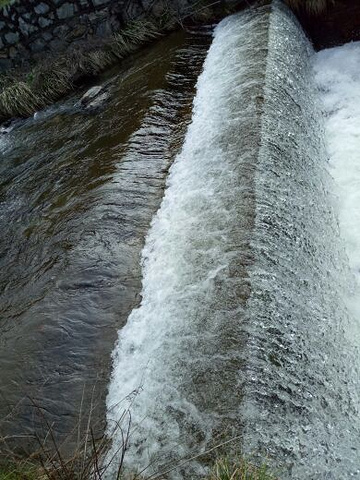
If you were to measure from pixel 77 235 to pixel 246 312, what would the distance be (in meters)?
1.71

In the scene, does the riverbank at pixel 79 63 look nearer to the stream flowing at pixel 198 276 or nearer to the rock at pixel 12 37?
the rock at pixel 12 37

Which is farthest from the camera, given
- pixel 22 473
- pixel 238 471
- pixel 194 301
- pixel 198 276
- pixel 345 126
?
pixel 345 126

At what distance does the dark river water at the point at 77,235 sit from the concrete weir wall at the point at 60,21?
1.42 m

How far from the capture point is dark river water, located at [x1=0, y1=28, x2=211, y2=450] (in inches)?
110

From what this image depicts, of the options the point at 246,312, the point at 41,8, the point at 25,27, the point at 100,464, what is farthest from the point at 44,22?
the point at 100,464

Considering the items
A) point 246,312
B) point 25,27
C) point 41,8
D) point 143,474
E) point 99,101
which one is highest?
point 41,8

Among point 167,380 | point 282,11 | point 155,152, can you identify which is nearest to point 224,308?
point 167,380

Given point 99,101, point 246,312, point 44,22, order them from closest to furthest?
point 246,312 → point 99,101 → point 44,22

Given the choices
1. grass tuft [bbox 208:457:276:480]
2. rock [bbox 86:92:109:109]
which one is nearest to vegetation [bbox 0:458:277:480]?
grass tuft [bbox 208:457:276:480]

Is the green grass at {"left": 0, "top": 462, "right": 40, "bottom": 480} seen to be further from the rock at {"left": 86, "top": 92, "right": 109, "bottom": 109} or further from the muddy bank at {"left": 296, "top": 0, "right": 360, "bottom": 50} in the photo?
the muddy bank at {"left": 296, "top": 0, "right": 360, "bottom": 50}

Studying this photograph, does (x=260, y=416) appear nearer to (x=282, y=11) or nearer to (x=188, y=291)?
(x=188, y=291)

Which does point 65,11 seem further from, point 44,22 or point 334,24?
point 334,24

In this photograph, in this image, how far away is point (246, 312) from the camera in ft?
8.74

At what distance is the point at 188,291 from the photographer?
2971mm
